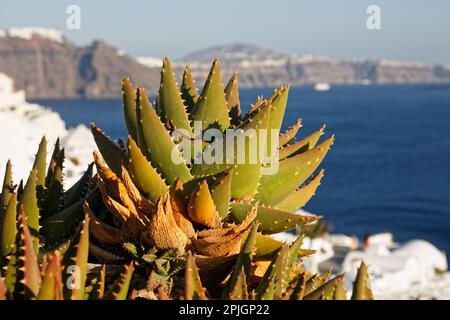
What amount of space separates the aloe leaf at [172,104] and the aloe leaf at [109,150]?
29 centimetres

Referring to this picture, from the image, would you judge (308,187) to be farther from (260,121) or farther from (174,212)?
(174,212)

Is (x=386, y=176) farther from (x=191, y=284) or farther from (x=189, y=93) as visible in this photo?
(x=191, y=284)

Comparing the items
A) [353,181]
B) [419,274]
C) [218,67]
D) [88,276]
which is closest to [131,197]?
[88,276]

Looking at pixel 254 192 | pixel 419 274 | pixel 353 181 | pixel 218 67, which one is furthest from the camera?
pixel 353 181

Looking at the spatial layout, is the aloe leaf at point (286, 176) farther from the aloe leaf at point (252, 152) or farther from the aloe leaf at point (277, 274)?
the aloe leaf at point (277, 274)

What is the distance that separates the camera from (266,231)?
2658 mm

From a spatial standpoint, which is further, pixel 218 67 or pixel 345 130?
pixel 345 130

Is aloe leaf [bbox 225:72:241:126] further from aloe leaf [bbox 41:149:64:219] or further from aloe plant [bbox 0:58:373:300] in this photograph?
aloe leaf [bbox 41:149:64:219]

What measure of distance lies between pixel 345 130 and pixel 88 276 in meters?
123

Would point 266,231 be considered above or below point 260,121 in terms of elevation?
below

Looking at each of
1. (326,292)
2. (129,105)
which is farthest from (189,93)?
(326,292)

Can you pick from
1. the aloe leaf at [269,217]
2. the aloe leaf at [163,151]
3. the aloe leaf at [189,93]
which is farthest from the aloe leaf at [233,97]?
the aloe leaf at [269,217]

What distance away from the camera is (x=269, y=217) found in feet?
8.56

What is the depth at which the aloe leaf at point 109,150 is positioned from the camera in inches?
112
